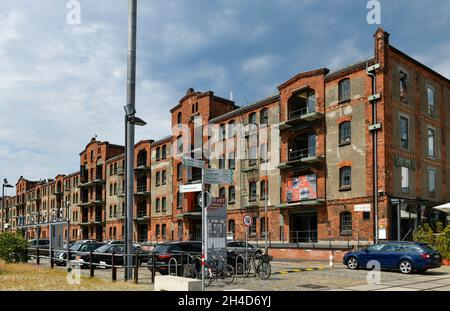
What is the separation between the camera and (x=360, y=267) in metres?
23.4

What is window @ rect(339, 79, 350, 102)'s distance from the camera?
32.9m

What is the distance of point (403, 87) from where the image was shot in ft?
107

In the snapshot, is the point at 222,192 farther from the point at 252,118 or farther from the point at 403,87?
the point at 403,87

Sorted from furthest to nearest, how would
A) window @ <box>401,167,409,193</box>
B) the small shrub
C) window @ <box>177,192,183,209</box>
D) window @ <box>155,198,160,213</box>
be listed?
window @ <box>155,198,160,213</box> → window @ <box>177,192,183,209</box> → window @ <box>401,167,409,193</box> → the small shrub

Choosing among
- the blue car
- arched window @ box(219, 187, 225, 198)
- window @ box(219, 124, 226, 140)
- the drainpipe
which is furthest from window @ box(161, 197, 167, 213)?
the blue car

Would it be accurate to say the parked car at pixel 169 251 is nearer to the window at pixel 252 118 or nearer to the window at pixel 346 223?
the window at pixel 346 223

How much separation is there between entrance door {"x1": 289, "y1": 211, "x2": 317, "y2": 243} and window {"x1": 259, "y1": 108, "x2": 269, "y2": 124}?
8444 mm

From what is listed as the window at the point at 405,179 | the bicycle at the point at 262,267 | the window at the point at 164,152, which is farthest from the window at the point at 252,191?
the bicycle at the point at 262,267

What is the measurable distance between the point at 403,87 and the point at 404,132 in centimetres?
308

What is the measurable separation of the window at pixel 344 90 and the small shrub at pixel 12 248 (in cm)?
2206

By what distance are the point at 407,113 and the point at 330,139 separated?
17.8ft

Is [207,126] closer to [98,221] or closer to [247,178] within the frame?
[247,178]

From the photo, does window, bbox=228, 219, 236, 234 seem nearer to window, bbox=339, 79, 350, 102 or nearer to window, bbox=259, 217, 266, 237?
window, bbox=259, 217, 266, 237
